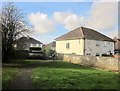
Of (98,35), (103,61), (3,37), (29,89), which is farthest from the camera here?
(98,35)

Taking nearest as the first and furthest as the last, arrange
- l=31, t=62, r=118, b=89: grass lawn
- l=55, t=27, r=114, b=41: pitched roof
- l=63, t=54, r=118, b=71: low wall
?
l=31, t=62, r=118, b=89: grass lawn → l=63, t=54, r=118, b=71: low wall → l=55, t=27, r=114, b=41: pitched roof

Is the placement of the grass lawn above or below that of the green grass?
below

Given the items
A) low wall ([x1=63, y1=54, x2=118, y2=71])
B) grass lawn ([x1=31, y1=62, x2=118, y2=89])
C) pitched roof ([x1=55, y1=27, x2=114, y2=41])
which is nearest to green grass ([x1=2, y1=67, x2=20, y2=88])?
grass lawn ([x1=31, y1=62, x2=118, y2=89])

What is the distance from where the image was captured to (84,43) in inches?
2768

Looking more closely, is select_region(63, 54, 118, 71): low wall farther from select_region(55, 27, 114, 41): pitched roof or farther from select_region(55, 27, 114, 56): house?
select_region(55, 27, 114, 41): pitched roof

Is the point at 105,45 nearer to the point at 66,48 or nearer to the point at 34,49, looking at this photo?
the point at 66,48

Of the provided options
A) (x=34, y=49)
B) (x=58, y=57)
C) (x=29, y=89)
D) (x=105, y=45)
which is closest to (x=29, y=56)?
(x=34, y=49)

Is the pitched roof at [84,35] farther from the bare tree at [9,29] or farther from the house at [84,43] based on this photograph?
the bare tree at [9,29]

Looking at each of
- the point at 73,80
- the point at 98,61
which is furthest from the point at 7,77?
the point at 98,61

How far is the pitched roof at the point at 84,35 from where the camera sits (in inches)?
2848

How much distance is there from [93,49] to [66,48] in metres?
7.38

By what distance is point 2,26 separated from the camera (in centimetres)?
4172

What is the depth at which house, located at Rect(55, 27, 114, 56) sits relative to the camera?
7116 cm

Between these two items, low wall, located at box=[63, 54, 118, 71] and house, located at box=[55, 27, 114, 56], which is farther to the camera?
house, located at box=[55, 27, 114, 56]
